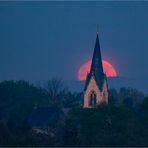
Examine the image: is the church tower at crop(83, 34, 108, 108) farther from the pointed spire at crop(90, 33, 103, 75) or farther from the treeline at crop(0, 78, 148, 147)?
the treeline at crop(0, 78, 148, 147)

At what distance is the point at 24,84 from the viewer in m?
55.2

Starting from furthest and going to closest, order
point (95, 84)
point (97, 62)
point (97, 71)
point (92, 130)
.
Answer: point (97, 62)
point (97, 71)
point (95, 84)
point (92, 130)

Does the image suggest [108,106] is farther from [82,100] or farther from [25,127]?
[82,100]

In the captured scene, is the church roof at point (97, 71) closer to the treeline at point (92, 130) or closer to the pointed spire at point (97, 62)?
the pointed spire at point (97, 62)

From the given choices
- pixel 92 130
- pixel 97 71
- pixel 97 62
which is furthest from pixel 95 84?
pixel 92 130

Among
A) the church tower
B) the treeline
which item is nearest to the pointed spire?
the church tower

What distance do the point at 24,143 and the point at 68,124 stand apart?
7.86 metres

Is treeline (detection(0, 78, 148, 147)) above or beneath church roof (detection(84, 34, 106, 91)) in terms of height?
beneath

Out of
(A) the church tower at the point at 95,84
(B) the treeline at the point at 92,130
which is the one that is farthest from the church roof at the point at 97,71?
(B) the treeline at the point at 92,130

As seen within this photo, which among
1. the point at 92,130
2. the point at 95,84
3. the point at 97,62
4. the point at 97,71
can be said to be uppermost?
the point at 97,62

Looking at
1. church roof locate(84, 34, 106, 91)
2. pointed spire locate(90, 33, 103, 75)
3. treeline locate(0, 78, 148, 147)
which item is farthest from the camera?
pointed spire locate(90, 33, 103, 75)

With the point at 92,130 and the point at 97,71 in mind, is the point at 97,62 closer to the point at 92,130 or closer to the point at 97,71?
the point at 97,71

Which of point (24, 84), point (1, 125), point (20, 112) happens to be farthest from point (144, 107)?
point (24, 84)

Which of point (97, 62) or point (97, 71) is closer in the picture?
point (97, 71)
